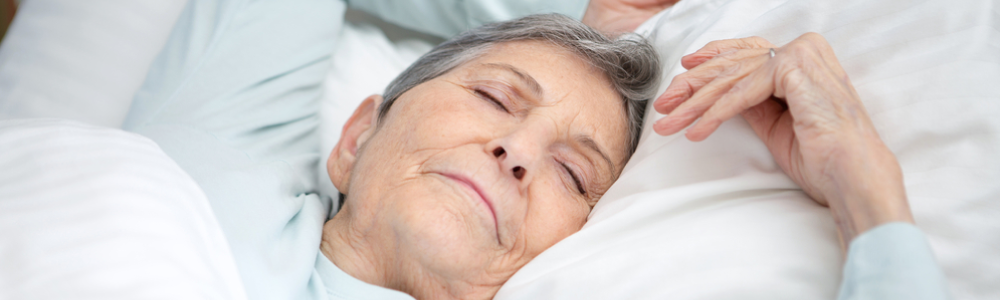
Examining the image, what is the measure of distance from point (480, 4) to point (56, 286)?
4.60 ft

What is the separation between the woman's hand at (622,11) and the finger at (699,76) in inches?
31.1

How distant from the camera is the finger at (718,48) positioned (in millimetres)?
1042

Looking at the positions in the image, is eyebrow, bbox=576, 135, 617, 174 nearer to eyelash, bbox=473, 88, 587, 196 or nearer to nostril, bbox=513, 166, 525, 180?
eyelash, bbox=473, 88, 587, 196

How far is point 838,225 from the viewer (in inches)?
32.8

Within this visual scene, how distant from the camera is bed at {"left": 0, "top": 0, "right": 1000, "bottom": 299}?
30.8 inches

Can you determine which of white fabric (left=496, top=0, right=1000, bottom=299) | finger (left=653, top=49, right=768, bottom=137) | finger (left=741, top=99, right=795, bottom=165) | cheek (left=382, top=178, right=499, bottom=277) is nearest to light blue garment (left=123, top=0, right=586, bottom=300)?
cheek (left=382, top=178, right=499, bottom=277)

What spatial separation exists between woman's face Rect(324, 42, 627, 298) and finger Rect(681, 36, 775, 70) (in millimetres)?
222

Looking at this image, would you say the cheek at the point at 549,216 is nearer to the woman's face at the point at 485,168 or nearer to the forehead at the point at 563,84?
the woman's face at the point at 485,168

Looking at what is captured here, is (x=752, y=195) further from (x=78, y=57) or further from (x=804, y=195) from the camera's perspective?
(x=78, y=57)

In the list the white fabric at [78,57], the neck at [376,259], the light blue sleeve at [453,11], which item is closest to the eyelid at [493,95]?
the neck at [376,259]

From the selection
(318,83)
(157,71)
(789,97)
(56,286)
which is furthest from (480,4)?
(56,286)

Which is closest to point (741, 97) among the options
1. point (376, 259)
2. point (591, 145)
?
point (591, 145)

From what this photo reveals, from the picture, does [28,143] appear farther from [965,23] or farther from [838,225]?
[965,23]

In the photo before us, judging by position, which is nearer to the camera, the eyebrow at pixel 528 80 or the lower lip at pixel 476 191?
the lower lip at pixel 476 191
